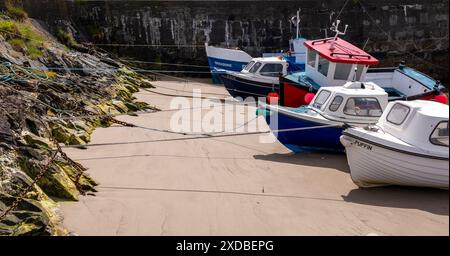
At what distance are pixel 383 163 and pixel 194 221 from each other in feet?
12.0

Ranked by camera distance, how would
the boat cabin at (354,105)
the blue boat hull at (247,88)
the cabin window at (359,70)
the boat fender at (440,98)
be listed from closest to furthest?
1. the boat cabin at (354,105)
2. the boat fender at (440,98)
3. the cabin window at (359,70)
4. the blue boat hull at (247,88)

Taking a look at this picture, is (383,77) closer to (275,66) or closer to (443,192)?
(275,66)

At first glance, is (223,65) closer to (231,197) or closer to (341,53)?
(341,53)

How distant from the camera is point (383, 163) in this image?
8.31 m

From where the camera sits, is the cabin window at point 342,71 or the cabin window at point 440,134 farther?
the cabin window at point 342,71

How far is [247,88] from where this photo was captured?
62.6ft

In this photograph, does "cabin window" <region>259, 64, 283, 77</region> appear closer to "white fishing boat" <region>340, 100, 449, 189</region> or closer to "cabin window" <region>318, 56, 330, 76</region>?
"cabin window" <region>318, 56, 330, 76</region>

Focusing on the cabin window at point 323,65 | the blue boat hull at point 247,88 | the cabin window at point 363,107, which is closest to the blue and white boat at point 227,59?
the blue boat hull at point 247,88

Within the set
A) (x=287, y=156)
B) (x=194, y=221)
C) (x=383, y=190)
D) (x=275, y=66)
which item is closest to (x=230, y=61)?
(x=275, y=66)

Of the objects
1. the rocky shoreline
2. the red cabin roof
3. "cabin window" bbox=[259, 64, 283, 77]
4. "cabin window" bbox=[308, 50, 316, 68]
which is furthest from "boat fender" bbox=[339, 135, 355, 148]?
"cabin window" bbox=[259, 64, 283, 77]

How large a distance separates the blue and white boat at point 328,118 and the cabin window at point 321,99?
0.26 meters

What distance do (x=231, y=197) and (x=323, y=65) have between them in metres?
8.79

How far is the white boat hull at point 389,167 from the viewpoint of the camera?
25.9ft

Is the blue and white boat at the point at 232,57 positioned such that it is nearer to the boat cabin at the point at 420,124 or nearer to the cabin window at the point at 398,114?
the cabin window at the point at 398,114
